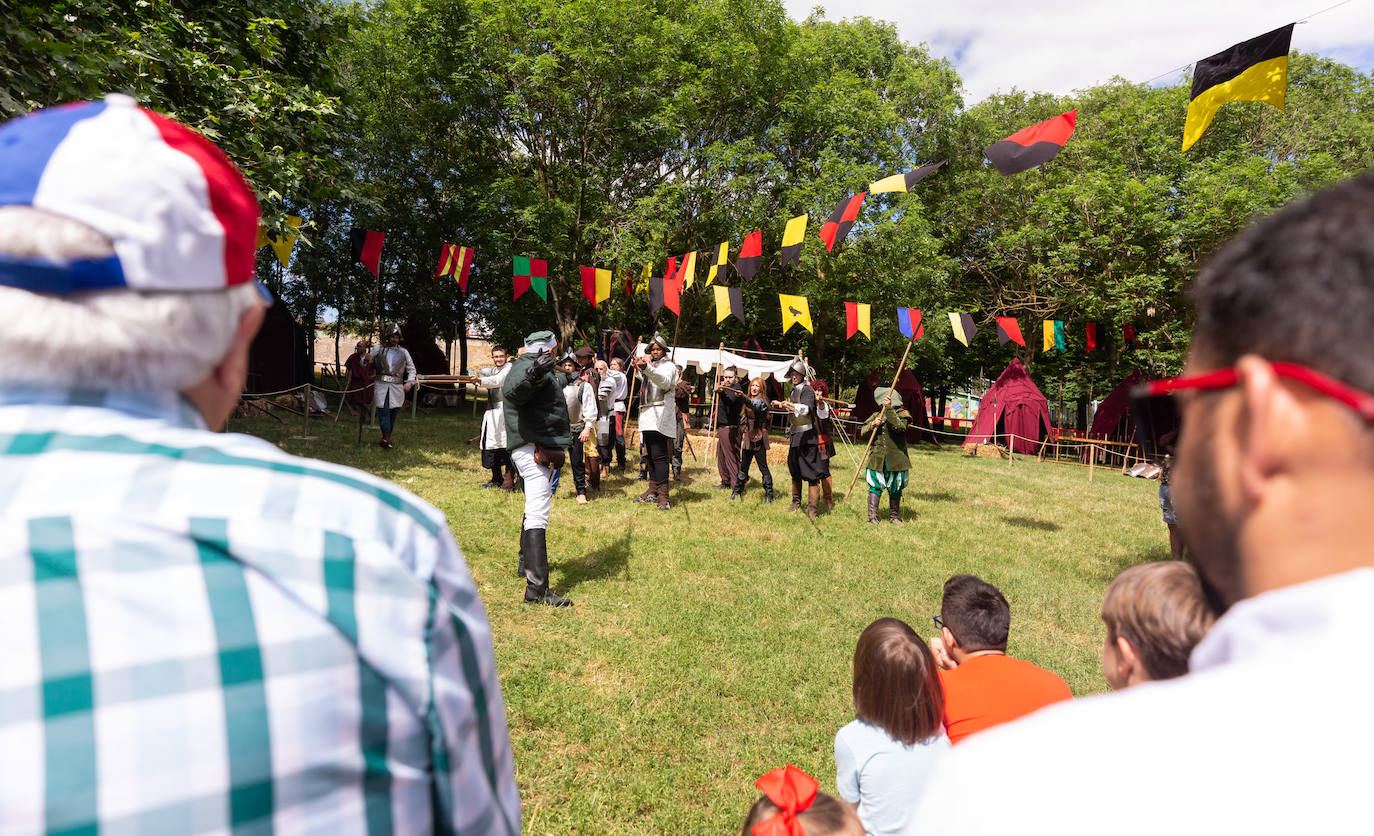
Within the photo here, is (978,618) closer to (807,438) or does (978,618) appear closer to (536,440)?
(536,440)

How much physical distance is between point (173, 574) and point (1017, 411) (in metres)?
23.2

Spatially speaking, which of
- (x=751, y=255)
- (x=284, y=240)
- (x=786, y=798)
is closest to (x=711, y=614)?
(x=786, y=798)

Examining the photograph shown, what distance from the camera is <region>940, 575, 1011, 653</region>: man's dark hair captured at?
263 centimetres

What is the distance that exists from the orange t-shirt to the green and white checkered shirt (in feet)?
6.67

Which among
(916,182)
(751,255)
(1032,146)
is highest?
(916,182)

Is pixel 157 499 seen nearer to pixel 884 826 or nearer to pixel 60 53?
pixel 884 826

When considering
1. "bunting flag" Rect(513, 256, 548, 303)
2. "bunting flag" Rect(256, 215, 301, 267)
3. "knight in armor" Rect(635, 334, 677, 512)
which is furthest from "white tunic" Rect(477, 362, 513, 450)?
"bunting flag" Rect(513, 256, 548, 303)

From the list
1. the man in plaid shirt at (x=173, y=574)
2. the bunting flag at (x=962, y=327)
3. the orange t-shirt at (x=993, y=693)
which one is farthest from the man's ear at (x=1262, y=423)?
the bunting flag at (x=962, y=327)

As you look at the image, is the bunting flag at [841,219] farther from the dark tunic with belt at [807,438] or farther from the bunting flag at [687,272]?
the bunting flag at [687,272]

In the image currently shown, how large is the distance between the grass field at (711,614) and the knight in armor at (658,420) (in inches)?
16.2

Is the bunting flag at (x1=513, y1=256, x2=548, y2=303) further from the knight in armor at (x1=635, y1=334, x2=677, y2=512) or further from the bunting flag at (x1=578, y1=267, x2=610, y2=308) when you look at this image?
the knight in armor at (x1=635, y1=334, x2=677, y2=512)

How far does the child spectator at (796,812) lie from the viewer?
5.76 ft

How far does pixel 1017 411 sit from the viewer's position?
70.0 ft

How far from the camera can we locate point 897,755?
2205 mm
